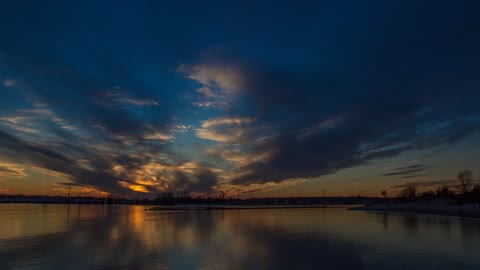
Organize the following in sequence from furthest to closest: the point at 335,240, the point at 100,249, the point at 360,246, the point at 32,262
A: the point at 335,240
the point at 360,246
the point at 100,249
the point at 32,262

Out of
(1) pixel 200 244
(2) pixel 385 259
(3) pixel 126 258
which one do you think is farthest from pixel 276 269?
(1) pixel 200 244

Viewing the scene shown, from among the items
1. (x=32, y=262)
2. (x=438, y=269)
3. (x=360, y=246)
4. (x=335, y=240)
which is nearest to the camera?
(x=438, y=269)

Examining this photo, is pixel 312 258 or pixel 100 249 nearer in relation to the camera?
pixel 312 258

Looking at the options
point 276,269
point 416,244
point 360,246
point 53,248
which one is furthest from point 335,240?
point 53,248

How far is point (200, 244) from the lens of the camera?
25.6 m

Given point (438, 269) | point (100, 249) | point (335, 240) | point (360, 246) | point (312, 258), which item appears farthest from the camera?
point (335, 240)

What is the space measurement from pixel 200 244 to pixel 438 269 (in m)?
15.0

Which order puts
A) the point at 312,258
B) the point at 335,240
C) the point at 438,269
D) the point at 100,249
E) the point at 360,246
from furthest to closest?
1. the point at 335,240
2. the point at 360,246
3. the point at 100,249
4. the point at 312,258
5. the point at 438,269

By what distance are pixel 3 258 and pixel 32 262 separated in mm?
2454

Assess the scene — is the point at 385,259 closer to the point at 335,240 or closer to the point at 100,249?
the point at 335,240

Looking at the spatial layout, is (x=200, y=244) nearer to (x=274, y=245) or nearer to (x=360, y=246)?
(x=274, y=245)

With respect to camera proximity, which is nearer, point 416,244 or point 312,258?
point 312,258

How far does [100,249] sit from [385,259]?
1703cm

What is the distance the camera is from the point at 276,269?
16.8 m
